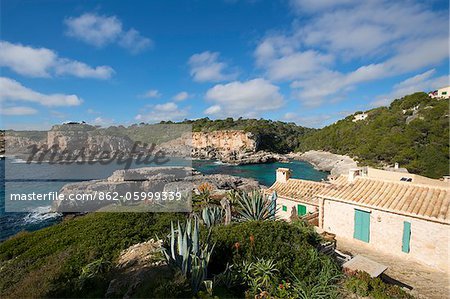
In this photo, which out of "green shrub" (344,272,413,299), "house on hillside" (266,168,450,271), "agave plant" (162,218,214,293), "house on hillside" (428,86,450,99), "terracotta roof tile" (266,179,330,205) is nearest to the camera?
"agave plant" (162,218,214,293)

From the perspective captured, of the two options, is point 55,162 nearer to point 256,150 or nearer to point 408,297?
point 256,150

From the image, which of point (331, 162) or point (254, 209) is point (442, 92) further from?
point (254, 209)

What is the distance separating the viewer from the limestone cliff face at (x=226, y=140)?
79375 mm

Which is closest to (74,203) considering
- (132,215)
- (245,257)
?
(132,215)

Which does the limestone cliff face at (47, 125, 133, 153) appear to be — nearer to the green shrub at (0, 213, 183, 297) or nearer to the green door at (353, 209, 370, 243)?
the green shrub at (0, 213, 183, 297)

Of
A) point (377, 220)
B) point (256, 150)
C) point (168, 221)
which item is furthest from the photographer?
point (256, 150)

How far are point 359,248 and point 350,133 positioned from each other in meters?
61.3

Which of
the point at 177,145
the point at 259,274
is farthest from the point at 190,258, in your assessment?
the point at 177,145

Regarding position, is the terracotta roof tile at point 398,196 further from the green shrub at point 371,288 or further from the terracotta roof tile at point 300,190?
the green shrub at point 371,288

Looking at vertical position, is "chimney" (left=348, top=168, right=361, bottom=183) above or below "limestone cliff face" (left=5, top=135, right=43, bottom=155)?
below

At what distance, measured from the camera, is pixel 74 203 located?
2527 cm

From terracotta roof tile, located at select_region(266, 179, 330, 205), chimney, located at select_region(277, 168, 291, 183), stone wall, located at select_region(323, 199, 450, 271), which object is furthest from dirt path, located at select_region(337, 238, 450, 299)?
chimney, located at select_region(277, 168, 291, 183)

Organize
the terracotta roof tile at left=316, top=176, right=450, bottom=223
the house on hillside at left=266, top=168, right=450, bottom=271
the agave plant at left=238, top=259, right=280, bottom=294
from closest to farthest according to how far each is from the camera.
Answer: the agave plant at left=238, top=259, right=280, bottom=294 < the house on hillside at left=266, top=168, right=450, bottom=271 < the terracotta roof tile at left=316, top=176, right=450, bottom=223

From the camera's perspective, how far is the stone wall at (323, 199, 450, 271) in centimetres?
841
